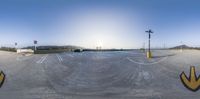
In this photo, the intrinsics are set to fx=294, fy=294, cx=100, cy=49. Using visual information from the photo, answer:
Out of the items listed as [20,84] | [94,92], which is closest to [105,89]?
[94,92]

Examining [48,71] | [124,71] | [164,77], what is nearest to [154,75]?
[164,77]

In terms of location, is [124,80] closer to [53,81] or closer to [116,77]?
[116,77]

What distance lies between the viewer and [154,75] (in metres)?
48.2

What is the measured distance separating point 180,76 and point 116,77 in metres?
10.4

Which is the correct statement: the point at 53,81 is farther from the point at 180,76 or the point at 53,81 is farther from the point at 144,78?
the point at 180,76

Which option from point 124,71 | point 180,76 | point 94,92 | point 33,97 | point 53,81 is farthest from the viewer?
point 124,71

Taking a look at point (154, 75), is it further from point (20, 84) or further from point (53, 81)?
point (20, 84)

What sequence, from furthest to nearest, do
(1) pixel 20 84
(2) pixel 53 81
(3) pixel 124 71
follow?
(3) pixel 124 71, (2) pixel 53 81, (1) pixel 20 84

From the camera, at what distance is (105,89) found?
38.1 meters

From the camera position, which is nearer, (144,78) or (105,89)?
(105,89)

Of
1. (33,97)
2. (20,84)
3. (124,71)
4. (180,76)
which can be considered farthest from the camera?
(124,71)

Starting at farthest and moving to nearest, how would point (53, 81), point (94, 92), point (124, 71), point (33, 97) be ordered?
point (124, 71), point (53, 81), point (94, 92), point (33, 97)

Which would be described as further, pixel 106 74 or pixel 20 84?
pixel 106 74

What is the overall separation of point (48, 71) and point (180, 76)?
22700 millimetres
